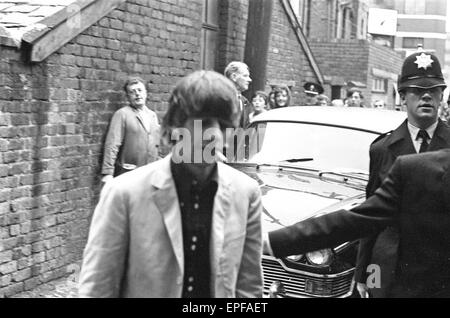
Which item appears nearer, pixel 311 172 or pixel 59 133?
pixel 311 172

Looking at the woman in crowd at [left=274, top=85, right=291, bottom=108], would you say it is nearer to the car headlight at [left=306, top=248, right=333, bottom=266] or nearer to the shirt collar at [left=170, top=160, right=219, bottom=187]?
the car headlight at [left=306, top=248, right=333, bottom=266]

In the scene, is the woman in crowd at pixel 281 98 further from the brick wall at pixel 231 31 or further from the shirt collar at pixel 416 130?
the shirt collar at pixel 416 130

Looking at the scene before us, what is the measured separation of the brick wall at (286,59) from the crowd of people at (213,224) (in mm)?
9512

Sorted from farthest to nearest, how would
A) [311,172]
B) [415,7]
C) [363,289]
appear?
[415,7]
[311,172]
[363,289]

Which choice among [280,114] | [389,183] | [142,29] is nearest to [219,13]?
[142,29]

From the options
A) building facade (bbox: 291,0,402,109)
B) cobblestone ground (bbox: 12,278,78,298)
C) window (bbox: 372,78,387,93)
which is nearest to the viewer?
cobblestone ground (bbox: 12,278,78,298)

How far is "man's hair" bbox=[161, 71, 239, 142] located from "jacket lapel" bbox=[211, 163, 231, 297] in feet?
0.74

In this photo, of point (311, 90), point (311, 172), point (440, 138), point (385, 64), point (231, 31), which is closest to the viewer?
point (440, 138)

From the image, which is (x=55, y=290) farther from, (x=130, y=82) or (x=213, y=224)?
(x=213, y=224)

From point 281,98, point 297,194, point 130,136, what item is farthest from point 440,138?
point 281,98

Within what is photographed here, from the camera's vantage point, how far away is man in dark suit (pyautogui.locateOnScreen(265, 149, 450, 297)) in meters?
3.09

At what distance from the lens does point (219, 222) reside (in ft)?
8.39

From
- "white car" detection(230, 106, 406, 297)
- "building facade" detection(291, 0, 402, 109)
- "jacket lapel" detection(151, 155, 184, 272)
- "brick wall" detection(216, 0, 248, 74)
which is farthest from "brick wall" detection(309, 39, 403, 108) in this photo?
"jacket lapel" detection(151, 155, 184, 272)

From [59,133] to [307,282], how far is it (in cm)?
313
